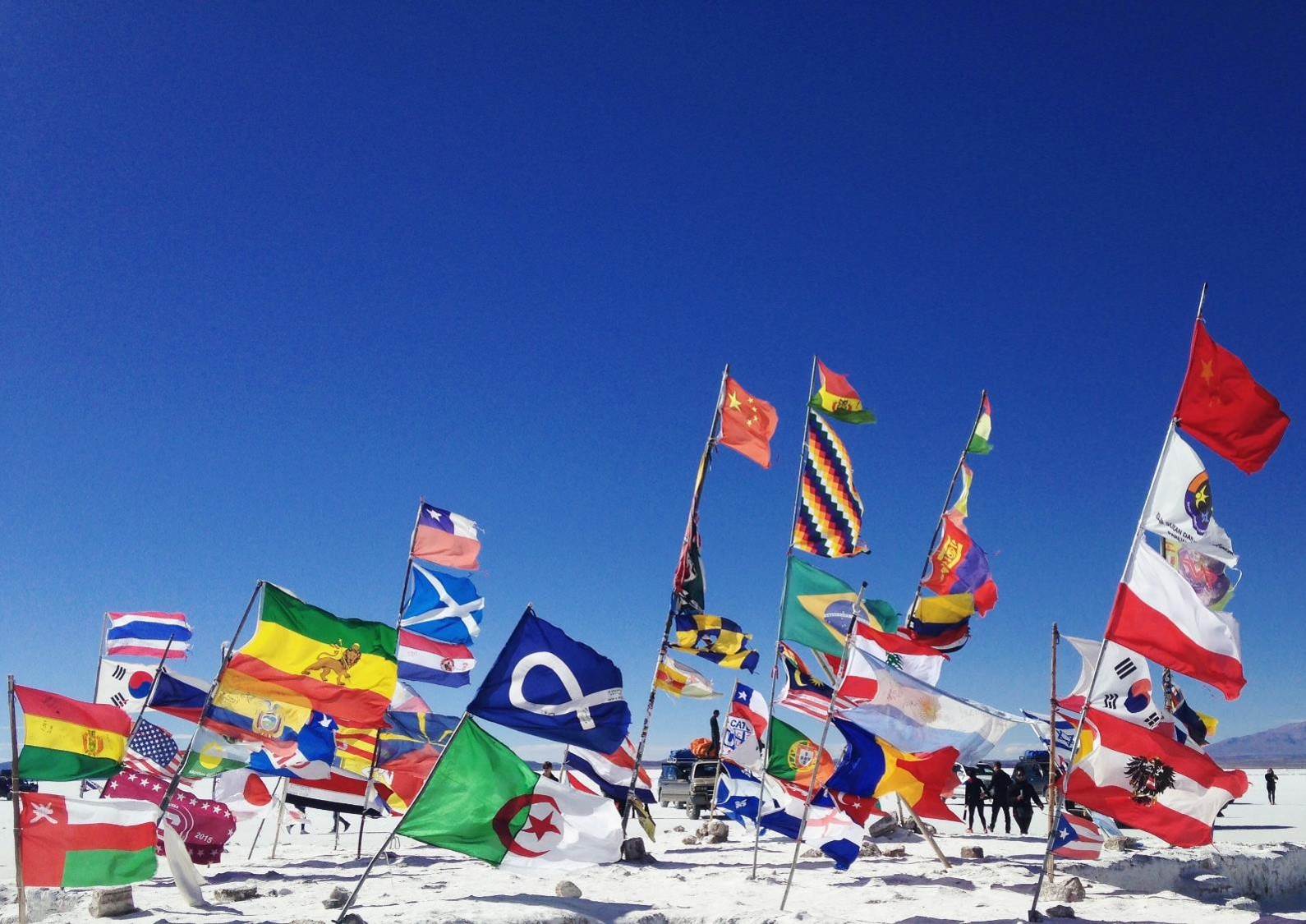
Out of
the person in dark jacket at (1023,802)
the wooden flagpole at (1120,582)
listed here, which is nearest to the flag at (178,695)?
the wooden flagpole at (1120,582)

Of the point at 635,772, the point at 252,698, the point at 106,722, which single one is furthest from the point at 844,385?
the point at 106,722

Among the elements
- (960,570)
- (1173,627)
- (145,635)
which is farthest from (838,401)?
(145,635)

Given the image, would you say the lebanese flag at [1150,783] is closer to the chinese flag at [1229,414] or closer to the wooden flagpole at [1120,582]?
the wooden flagpole at [1120,582]

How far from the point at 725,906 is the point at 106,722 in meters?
7.73

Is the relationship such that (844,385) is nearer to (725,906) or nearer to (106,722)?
(725,906)

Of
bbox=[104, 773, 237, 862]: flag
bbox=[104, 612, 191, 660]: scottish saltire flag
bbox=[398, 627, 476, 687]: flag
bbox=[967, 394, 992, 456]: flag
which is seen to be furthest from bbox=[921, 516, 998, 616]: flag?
bbox=[104, 612, 191, 660]: scottish saltire flag

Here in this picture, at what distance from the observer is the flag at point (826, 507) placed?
15477 mm

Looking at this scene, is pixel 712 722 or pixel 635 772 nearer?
pixel 635 772

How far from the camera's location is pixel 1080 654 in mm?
12711

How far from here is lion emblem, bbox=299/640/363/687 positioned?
11.7m

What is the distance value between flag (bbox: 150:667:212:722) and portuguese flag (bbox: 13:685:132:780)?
9.04 ft

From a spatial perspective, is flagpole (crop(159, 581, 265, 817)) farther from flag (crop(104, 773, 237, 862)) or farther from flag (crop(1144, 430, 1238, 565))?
flag (crop(1144, 430, 1238, 565))

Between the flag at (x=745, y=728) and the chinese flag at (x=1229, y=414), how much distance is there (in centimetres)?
866

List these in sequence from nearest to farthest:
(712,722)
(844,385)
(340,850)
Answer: (844,385), (340,850), (712,722)
